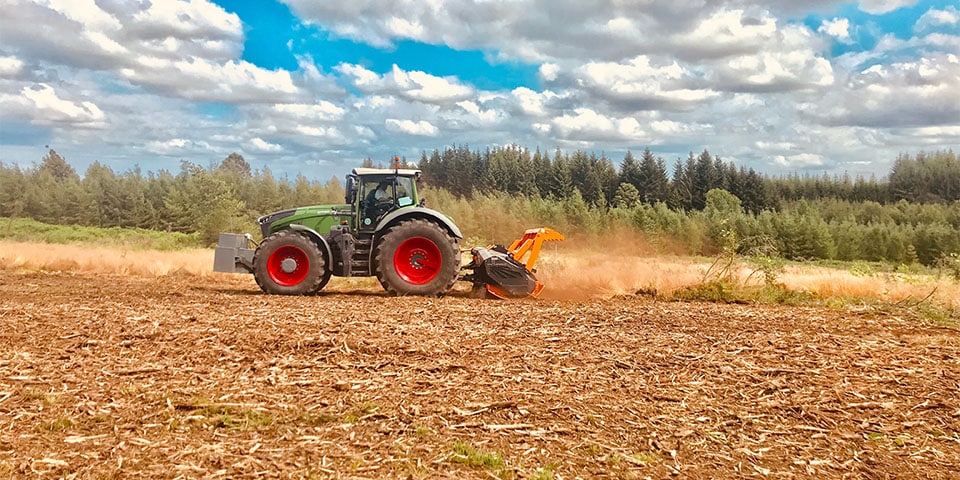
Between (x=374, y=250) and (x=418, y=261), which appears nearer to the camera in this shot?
(x=374, y=250)

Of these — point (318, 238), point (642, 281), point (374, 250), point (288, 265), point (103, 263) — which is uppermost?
point (318, 238)

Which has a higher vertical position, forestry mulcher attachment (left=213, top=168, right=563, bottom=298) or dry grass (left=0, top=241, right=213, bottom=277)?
forestry mulcher attachment (left=213, top=168, right=563, bottom=298)

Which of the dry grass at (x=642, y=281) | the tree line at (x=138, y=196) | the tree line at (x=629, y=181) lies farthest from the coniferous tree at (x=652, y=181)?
the dry grass at (x=642, y=281)

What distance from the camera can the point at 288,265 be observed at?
1252 centimetres

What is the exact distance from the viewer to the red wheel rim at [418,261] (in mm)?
12727

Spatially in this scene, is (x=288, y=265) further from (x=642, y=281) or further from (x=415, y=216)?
(x=642, y=281)

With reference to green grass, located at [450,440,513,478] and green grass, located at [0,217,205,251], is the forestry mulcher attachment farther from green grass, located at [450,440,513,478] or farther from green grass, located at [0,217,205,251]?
green grass, located at [0,217,205,251]

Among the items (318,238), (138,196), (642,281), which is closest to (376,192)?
(318,238)

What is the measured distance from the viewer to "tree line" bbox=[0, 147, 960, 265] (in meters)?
39.7

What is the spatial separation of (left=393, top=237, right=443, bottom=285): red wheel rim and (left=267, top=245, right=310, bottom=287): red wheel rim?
1.67 m

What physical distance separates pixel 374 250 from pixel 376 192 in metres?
1.10

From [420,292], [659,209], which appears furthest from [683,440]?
[659,209]

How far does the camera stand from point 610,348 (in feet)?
26.1

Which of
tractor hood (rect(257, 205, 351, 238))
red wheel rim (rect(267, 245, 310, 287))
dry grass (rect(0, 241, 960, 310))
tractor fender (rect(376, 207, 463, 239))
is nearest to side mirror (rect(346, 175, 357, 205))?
tractor hood (rect(257, 205, 351, 238))
